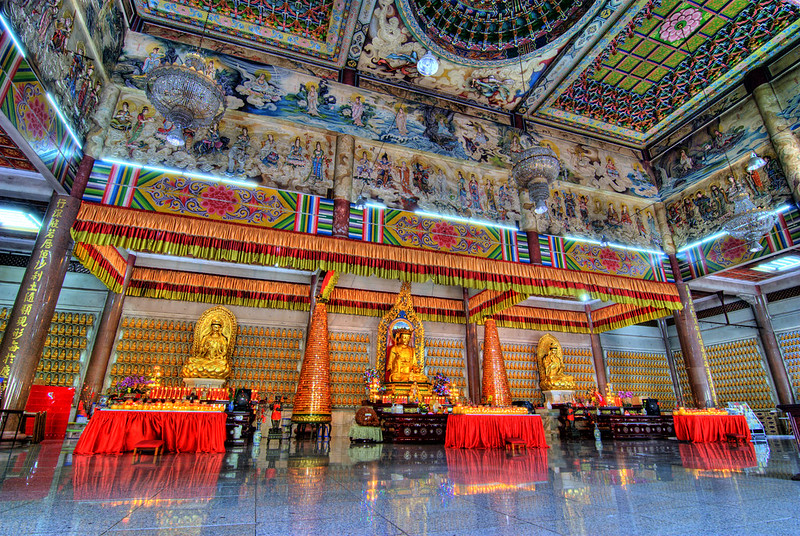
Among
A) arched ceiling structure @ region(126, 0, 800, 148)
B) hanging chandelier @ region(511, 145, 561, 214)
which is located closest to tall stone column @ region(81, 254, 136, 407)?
arched ceiling structure @ region(126, 0, 800, 148)

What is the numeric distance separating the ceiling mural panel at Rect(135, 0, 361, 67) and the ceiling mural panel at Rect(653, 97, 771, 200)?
381 inches

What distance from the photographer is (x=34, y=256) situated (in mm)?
6207

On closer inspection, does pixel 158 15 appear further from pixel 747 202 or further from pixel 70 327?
pixel 747 202

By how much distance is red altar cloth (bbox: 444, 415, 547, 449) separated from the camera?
23.9 feet

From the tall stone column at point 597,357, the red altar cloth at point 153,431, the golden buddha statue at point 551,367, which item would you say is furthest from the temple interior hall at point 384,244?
the tall stone column at point 597,357

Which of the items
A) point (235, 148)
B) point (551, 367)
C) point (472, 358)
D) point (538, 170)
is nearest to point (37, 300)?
point (235, 148)

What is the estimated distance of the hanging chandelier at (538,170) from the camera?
7.14m

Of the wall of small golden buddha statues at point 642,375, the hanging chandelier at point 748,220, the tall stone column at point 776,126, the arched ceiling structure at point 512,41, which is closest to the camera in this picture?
the hanging chandelier at point 748,220

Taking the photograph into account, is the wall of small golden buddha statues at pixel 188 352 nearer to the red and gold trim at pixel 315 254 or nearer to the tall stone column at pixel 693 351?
the red and gold trim at pixel 315 254

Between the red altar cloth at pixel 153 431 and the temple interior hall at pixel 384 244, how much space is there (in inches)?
1.3

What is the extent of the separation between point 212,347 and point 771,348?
1742cm

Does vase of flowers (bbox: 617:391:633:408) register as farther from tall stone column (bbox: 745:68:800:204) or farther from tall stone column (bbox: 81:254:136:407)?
tall stone column (bbox: 81:254:136:407)

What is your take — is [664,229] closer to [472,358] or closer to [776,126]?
[776,126]

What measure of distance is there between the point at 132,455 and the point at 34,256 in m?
3.63
